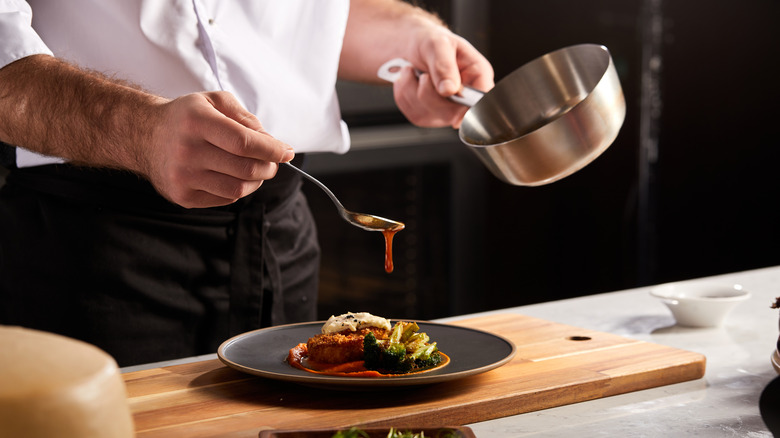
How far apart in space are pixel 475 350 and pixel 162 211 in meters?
0.65

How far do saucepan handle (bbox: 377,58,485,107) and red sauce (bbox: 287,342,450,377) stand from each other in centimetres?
57

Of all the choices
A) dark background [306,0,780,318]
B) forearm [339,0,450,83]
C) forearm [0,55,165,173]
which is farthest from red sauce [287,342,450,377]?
dark background [306,0,780,318]

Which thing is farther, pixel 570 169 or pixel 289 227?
pixel 289 227

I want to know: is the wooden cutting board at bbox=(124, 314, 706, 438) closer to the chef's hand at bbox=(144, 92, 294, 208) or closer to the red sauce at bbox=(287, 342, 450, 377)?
the red sauce at bbox=(287, 342, 450, 377)

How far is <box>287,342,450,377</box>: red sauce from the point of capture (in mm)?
1103

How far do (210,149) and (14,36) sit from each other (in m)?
0.44

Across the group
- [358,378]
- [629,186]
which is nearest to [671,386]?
[358,378]

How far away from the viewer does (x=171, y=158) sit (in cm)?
107

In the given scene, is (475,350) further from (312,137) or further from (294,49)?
(294,49)

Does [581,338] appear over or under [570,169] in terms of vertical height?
under

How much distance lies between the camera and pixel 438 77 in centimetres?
163

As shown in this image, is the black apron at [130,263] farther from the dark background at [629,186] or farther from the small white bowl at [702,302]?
the dark background at [629,186]

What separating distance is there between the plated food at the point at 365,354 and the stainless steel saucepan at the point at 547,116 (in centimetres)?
33

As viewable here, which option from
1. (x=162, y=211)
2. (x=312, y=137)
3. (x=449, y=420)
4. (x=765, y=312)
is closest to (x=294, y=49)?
(x=312, y=137)
